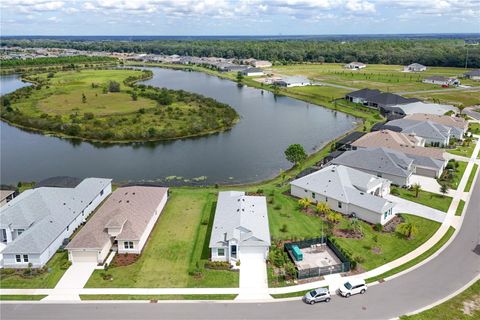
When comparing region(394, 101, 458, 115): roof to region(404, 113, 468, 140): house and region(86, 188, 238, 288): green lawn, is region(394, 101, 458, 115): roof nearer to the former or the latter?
region(404, 113, 468, 140): house

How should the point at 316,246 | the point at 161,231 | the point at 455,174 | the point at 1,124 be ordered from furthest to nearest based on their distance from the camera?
1. the point at 1,124
2. the point at 455,174
3. the point at 161,231
4. the point at 316,246

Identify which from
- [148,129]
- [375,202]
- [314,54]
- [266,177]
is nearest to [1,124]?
[148,129]

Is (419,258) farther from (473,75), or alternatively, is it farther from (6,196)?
(473,75)

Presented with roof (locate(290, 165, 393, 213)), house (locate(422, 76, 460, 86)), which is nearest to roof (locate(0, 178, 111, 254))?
roof (locate(290, 165, 393, 213))

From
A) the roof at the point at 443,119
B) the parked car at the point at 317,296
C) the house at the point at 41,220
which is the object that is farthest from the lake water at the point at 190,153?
the parked car at the point at 317,296

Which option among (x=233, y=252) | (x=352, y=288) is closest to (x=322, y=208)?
(x=233, y=252)

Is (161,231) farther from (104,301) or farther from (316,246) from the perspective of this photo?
(316,246)
